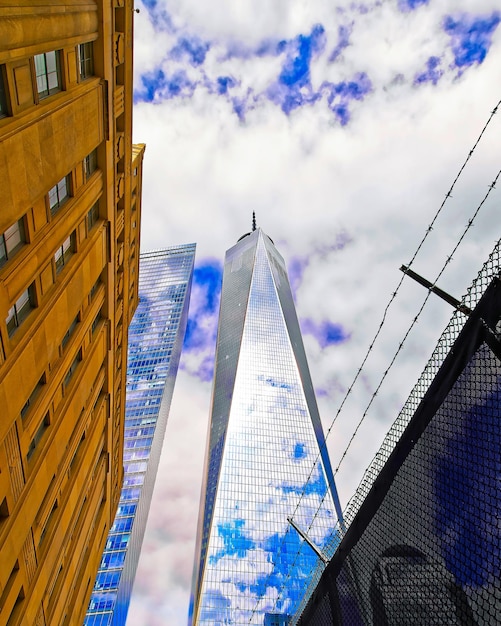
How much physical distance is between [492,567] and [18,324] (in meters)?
16.7

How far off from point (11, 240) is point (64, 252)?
517 centimetres

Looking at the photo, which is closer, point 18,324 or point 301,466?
point 18,324

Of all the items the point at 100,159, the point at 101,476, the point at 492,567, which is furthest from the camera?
the point at 101,476

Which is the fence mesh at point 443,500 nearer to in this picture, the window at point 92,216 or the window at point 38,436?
the window at point 38,436

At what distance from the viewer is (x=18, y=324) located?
16188 mm

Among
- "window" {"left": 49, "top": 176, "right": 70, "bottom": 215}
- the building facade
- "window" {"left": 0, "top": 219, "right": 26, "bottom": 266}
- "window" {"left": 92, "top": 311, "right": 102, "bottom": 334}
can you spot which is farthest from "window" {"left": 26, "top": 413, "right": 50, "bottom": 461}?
"window" {"left": 49, "top": 176, "right": 70, "bottom": 215}

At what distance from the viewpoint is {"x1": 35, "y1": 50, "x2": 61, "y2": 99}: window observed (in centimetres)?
1573

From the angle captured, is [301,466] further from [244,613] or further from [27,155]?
[27,155]

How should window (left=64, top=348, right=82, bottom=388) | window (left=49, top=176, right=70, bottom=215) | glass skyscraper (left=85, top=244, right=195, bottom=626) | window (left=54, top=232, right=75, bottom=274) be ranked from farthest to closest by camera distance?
glass skyscraper (left=85, top=244, right=195, bottom=626) < window (left=64, top=348, right=82, bottom=388) < window (left=54, top=232, right=75, bottom=274) < window (left=49, top=176, right=70, bottom=215)

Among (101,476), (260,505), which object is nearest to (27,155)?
(101,476)

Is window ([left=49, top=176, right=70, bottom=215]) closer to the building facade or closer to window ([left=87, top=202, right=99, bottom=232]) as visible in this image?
the building facade

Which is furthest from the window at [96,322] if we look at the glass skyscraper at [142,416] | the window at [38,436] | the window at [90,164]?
the glass skyscraper at [142,416]

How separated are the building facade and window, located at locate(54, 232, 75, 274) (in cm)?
10

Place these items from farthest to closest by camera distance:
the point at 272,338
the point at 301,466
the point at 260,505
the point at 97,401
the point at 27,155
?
the point at 272,338, the point at 301,466, the point at 260,505, the point at 97,401, the point at 27,155
